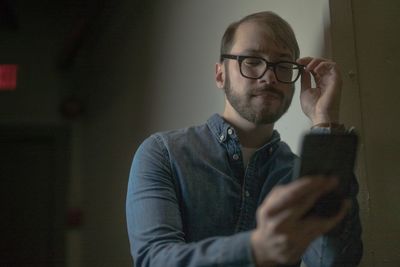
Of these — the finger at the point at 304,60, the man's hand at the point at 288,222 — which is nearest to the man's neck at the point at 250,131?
the finger at the point at 304,60

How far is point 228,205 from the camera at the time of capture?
0.56 metres

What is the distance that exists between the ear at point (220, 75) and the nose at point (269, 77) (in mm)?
70

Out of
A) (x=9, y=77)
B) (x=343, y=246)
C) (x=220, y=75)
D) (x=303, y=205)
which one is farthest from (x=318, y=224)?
(x=9, y=77)

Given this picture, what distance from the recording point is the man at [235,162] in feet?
1.58

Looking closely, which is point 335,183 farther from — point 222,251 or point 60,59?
point 60,59

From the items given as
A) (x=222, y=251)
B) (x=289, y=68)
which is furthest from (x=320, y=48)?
(x=222, y=251)

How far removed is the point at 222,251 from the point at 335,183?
0.43 ft

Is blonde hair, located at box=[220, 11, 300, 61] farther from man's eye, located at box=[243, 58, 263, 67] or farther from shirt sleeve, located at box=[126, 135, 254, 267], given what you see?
shirt sleeve, located at box=[126, 135, 254, 267]

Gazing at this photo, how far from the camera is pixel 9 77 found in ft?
1.57

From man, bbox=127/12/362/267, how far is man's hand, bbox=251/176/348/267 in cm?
7

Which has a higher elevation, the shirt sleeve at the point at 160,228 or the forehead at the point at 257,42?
the forehead at the point at 257,42

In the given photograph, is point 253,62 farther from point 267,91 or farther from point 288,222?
point 288,222

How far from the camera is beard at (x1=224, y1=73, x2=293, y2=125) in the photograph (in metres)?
0.50

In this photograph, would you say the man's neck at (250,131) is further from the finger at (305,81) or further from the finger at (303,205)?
the finger at (303,205)
